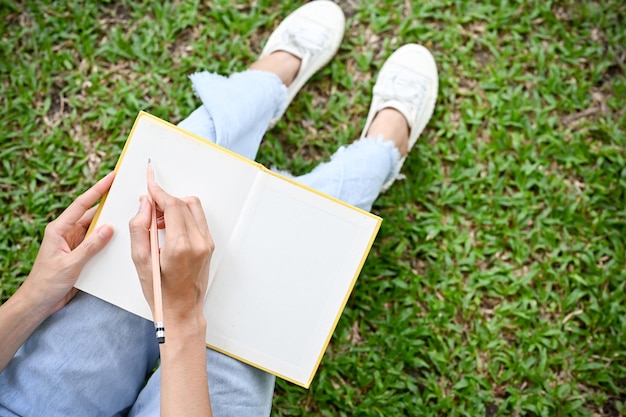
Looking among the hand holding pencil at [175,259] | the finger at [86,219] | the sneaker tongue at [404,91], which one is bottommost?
the finger at [86,219]

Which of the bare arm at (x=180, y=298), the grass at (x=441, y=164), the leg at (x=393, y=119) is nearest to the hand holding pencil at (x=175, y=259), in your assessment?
the bare arm at (x=180, y=298)

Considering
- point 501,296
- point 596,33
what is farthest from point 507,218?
point 596,33

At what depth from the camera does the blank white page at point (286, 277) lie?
4.91 ft

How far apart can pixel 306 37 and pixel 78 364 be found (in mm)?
1441

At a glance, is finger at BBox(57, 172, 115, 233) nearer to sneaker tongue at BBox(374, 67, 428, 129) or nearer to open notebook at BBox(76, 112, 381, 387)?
open notebook at BBox(76, 112, 381, 387)

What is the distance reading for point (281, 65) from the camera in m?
2.08

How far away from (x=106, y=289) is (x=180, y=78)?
1.03m

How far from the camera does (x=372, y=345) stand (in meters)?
2.02

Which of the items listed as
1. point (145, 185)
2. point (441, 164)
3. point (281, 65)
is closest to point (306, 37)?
point (281, 65)

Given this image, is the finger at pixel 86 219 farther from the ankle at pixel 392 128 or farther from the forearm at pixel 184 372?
the ankle at pixel 392 128

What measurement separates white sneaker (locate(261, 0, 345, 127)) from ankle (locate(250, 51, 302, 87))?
0.06 ft

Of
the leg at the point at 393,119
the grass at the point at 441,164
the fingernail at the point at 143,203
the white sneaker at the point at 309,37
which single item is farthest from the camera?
the white sneaker at the point at 309,37

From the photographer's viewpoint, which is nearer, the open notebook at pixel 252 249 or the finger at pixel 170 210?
the finger at pixel 170 210

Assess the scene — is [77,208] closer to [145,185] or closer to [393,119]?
[145,185]
